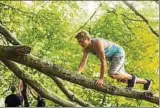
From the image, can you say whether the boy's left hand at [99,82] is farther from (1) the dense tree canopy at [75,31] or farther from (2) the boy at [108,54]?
(1) the dense tree canopy at [75,31]

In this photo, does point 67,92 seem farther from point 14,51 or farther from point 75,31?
point 75,31

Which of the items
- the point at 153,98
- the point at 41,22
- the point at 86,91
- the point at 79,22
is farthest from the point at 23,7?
the point at 153,98

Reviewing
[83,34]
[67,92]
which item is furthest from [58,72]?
[67,92]

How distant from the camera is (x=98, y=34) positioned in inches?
261

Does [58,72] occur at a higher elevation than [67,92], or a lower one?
higher

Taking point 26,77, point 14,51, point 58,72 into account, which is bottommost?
point 26,77

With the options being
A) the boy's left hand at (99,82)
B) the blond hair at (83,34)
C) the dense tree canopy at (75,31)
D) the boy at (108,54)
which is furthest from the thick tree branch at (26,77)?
the dense tree canopy at (75,31)

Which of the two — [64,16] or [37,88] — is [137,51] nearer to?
[64,16]

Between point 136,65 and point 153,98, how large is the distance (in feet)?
11.4

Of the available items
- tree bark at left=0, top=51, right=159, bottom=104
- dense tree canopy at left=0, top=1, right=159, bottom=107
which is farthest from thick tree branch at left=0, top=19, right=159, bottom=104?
dense tree canopy at left=0, top=1, right=159, bottom=107

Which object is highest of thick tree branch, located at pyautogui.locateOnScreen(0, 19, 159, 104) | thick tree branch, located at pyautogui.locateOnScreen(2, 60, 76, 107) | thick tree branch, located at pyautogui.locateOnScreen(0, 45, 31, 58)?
thick tree branch, located at pyautogui.locateOnScreen(0, 45, 31, 58)

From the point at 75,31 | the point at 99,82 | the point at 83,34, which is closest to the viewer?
the point at 99,82

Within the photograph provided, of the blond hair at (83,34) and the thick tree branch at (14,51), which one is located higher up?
the blond hair at (83,34)

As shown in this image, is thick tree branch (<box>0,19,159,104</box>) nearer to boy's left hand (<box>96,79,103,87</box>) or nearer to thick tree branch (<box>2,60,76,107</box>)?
boy's left hand (<box>96,79,103,87</box>)
